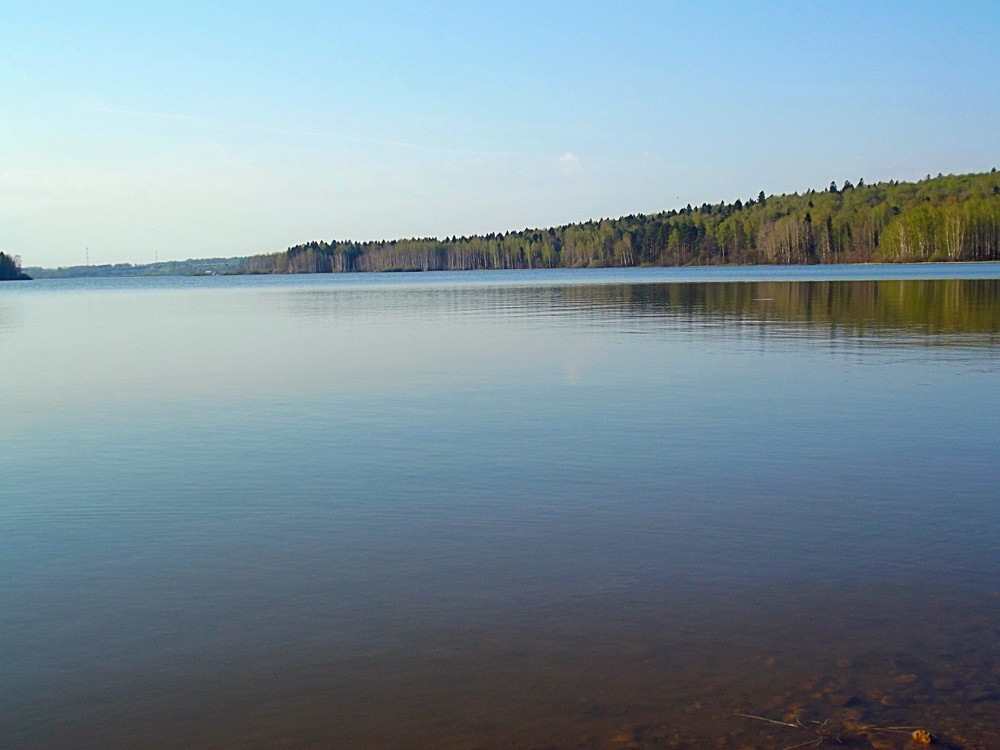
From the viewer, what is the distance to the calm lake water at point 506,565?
577cm

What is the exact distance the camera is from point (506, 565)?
26.9ft

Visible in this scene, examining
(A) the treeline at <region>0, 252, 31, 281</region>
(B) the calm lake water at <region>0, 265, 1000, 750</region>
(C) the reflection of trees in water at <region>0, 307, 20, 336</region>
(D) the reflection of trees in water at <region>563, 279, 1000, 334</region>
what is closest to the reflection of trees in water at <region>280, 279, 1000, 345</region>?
(D) the reflection of trees in water at <region>563, 279, 1000, 334</region>

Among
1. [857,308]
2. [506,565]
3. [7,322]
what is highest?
[7,322]

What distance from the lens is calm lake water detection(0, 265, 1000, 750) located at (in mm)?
5770

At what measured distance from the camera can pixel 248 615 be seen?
7.21 meters

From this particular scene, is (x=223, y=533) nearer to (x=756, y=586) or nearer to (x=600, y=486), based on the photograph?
(x=600, y=486)

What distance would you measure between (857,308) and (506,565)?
36014 mm

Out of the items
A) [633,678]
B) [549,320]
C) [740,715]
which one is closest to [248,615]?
[633,678]

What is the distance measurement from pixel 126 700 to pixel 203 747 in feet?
2.64

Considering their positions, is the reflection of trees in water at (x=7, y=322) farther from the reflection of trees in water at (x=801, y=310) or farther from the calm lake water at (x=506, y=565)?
the calm lake water at (x=506, y=565)

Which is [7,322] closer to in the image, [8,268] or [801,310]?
[801,310]

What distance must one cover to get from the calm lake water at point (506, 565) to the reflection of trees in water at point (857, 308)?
45.0 feet

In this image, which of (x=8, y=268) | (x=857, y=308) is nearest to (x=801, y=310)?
(x=857, y=308)

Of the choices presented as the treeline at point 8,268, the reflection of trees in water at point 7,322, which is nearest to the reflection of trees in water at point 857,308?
the reflection of trees in water at point 7,322
